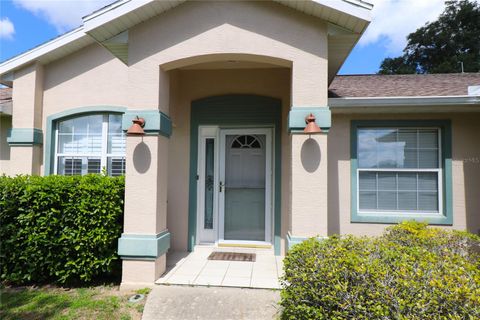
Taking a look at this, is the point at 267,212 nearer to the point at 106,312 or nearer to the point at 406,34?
the point at 106,312

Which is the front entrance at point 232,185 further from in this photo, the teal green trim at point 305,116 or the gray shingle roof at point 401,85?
the gray shingle roof at point 401,85

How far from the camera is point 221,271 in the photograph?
445 centimetres

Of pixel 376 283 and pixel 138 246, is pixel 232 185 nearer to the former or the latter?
pixel 138 246

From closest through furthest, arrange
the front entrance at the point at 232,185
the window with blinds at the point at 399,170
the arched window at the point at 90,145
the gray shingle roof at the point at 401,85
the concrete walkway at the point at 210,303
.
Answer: the concrete walkway at the point at 210,303, the window with blinds at the point at 399,170, the gray shingle roof at the point at 401,85, the front entrance at the point at 232,185, the arched window at the point at 90,145

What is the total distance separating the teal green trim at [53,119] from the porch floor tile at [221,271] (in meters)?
3.18

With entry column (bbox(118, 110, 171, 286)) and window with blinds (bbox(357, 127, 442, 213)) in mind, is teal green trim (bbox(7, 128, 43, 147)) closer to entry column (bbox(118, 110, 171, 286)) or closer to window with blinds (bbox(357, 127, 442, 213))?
entry column (bbox(118, 110, 171, 286))

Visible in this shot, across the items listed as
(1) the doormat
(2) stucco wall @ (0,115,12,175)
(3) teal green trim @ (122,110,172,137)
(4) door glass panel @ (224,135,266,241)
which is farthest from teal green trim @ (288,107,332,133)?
(2) stucco wall @ (0,115,12,175)

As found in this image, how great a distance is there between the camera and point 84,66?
20.3 feet

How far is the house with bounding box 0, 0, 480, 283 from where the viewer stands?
406 centimetres

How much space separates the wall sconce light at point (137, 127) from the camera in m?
4.02

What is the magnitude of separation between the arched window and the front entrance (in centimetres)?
177

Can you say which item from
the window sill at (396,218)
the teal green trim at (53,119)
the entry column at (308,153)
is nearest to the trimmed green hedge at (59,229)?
the teal green trim at (53,119)

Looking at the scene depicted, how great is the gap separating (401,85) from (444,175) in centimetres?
230

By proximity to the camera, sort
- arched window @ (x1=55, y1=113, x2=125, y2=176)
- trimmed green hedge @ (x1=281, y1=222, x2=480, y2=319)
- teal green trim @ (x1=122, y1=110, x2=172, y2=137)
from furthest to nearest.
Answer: arched window @ (x1=55, y1=113, x2=125, y2=176) < teal green trim @ (x1=122, y1=110, x2=172, y2=137) < trimmed green hedge @ (x1=281, y1=222, x2=480, y2=319)
